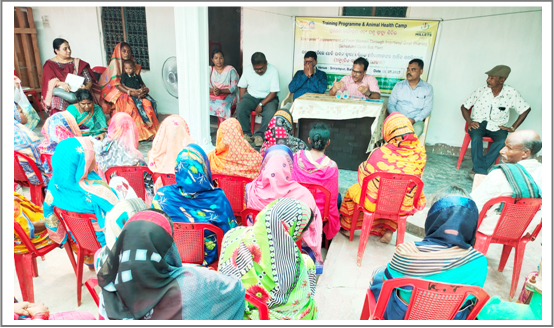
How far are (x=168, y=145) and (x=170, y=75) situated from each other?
135 inches

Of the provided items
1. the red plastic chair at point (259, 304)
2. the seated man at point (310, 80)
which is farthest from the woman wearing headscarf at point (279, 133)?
the red plastic chair at point (259, 304)

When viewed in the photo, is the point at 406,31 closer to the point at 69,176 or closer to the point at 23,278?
the point at 69,176

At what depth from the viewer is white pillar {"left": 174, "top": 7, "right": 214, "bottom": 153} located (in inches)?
150

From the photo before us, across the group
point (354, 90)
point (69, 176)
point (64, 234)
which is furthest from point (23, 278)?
point (354, 90)

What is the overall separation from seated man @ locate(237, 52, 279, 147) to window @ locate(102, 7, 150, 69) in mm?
2264

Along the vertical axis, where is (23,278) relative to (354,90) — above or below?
below

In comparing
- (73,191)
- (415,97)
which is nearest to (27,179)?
(73,191)

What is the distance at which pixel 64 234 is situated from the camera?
7.11 feet

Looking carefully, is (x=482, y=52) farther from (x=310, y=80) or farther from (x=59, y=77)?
(x=59, y=77)

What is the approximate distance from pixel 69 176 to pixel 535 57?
5.82 metres

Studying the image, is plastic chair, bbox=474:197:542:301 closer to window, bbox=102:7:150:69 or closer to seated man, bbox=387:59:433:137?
seated man, bbox=387:59:433:137

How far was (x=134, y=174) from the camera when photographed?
9.36ft

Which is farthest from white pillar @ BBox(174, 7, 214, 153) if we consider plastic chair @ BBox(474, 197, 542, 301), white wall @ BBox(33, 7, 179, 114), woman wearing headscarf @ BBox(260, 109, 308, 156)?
plastic chair @ BBox(474, 197, 542, 301)

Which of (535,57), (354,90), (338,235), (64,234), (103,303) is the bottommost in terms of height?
(338,235)
